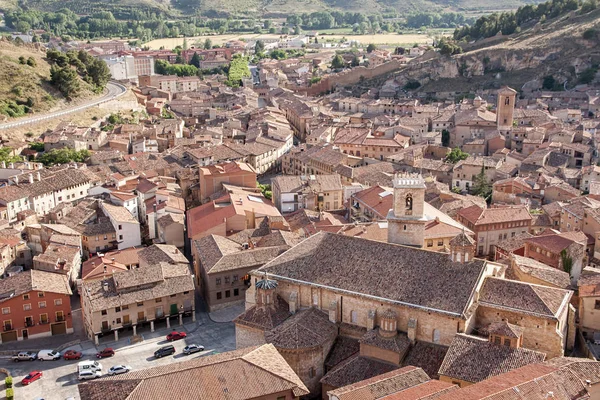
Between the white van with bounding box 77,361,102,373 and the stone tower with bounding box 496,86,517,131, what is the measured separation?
7736 centimetres

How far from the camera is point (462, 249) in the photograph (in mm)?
36312

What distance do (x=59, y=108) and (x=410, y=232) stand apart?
8034 cm

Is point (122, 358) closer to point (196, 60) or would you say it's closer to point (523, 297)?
point (523, 297)

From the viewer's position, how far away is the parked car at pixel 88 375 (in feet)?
137

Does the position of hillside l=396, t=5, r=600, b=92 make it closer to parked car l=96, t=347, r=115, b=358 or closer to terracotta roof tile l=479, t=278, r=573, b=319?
terracotta roof tile l=479, t=278, r=573, b=319

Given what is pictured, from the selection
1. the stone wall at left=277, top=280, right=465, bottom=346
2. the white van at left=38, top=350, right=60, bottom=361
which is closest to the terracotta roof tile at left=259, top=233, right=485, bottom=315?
the stone wall at left=277, top=280, right=465, bottom=346

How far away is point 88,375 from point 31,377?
3657 mm

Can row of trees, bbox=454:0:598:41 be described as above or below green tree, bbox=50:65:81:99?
above

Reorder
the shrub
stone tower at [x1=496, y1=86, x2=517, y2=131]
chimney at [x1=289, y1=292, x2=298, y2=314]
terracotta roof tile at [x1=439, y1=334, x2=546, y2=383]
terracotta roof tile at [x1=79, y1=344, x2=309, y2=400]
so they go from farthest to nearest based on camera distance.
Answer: the shrub → stone tower at [x1=496, y1=86, x2=517, y2=131] → chimney at [x1=289, y1=292, x2=298, y2=314] → terracotta roof tile at [x1=439, y1=334, x2=546, y2=383] → terracotta roof tile at [x1=79, y1=344, x2=309, y2=400]

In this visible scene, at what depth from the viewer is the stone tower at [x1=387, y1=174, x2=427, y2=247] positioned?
40188 millimetres

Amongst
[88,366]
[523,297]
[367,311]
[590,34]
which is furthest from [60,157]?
[590,34]

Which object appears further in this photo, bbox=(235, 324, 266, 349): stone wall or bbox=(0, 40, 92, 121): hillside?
bbox=(0, 40, 92, 121): hillside

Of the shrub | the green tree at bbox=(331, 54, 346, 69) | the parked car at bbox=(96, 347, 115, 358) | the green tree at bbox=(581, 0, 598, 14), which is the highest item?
the green tree at bbox=(581, 0, 598, 14)

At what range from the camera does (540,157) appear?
85750 millimetres
